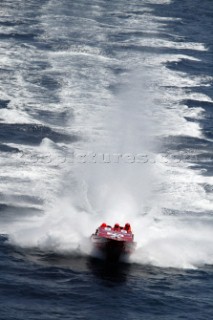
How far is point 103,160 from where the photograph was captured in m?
106

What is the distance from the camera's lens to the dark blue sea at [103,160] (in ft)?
245

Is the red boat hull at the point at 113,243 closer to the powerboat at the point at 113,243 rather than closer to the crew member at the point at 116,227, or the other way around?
the powerboat at the point at 113,243

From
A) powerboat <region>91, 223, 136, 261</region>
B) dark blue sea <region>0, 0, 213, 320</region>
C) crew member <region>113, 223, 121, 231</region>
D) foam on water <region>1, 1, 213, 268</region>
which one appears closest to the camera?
dark blue sea <region>0, 0, 213, 320</region>

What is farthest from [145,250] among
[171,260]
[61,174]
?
[61,174]

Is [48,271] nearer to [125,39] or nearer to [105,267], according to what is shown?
[105,267]

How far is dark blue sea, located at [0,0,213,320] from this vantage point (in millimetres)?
74562

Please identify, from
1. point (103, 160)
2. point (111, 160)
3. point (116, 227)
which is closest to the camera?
point (116, 227)

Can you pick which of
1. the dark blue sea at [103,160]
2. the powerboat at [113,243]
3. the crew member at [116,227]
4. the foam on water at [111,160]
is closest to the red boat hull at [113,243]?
the powerboat at [113,243]

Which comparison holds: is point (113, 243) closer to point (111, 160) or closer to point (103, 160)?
point (111, 160)

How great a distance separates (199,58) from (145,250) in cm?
7833

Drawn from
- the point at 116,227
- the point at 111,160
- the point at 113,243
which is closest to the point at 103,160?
the point at 111,160

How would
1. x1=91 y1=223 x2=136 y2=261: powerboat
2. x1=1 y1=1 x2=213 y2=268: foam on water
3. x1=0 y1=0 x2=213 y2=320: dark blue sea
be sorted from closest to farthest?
x1=0 y1=0 x2=213 y2=320: dark blue sea → x1=91 y1=223 x2=136 y2=261: powerboat → x1=1 y1=1 x2=213 y2=268: foam on water

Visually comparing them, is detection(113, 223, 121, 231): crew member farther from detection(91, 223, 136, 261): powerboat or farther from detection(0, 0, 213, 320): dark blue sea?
detection(0, 0, 213, 320): dark blue sea

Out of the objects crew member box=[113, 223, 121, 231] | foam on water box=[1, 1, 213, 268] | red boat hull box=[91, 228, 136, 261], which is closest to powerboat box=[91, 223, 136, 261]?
red boat hull box=[91, 228, 136, 261]
